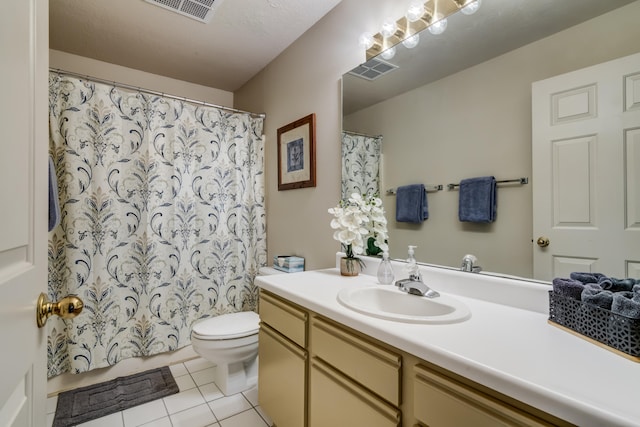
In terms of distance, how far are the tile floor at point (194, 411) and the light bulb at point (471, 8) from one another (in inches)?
90.1

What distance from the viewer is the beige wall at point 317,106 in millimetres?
1827

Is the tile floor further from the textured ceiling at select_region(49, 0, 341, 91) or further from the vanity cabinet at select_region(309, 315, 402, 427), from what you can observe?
the textured ceiling at select_region(49, 0, 341, 91)

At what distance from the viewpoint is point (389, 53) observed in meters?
1.61

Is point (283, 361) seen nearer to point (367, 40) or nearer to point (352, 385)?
point (352, 385)

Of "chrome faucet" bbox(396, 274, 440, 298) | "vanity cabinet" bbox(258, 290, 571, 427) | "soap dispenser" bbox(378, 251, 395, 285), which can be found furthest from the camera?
"soap dispenser" bbox(378, 251, 395, 285)

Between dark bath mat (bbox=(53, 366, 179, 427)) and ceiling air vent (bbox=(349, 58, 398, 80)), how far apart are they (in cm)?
232

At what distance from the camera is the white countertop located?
1.85ft

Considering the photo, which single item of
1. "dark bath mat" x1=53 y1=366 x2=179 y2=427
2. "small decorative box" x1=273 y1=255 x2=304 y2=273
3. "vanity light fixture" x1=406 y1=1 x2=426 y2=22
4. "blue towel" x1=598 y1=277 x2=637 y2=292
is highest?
"vanity light fixture" x1=406 y1=1 x2=426 y2=22

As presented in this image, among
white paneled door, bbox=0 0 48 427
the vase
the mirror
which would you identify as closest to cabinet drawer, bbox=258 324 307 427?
the vase

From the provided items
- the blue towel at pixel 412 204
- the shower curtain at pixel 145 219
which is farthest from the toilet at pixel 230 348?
the blue towel at pixel 412 204

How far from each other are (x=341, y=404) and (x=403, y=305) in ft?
1.50

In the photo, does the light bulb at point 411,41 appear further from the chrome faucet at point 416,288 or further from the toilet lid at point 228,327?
the toilet lid at point 228,327

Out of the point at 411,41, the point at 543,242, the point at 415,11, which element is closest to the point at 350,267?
the point at 543,242

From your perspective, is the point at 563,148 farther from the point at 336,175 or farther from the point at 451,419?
the point at 336,175
